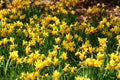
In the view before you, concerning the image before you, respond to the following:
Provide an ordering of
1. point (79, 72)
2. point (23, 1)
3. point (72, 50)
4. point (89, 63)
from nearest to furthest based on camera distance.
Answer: point (89, 63), point (79, 72), point (72, 50), point (23, 1)

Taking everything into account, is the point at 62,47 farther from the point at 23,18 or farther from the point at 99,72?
the point at 23,18

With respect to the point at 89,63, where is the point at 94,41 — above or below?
below

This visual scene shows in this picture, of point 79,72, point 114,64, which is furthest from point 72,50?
A: point 114,64

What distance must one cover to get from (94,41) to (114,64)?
58.2 inches

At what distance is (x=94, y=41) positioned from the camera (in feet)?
20.1

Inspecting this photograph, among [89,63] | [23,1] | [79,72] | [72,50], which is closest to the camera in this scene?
[89,63]

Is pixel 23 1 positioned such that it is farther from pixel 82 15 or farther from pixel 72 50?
pixel 72 50

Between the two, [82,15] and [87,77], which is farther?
[82,15]

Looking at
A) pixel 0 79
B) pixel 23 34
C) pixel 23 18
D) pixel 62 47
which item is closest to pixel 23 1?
pixel 23 18

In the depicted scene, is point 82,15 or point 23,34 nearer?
point 23,34

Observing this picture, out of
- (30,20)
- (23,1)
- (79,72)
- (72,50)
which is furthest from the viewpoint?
(23,1)

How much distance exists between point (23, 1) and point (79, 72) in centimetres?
325

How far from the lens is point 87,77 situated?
466cm

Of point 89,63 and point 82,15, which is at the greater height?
point 89,63
